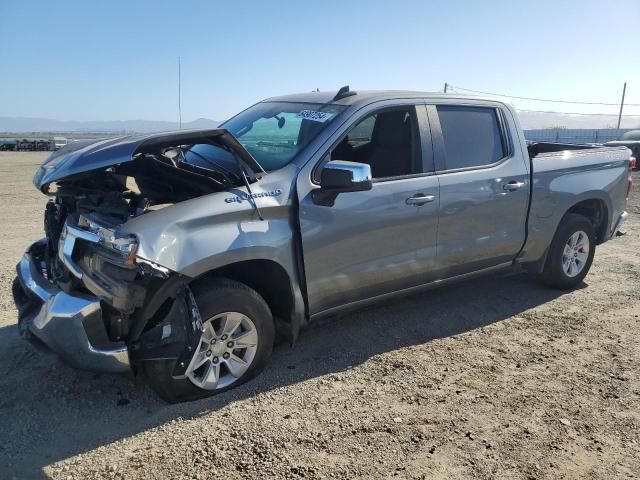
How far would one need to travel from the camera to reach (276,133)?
4141 mm

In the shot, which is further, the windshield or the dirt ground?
the windshield

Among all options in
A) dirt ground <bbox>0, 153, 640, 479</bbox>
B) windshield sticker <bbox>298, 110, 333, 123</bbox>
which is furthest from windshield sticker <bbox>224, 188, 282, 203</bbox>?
dirt ground <bbox>0, 153, 640, 479</bbox>

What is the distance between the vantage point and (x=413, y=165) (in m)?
4.16

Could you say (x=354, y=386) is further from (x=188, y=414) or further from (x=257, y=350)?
(x=188, y=414)

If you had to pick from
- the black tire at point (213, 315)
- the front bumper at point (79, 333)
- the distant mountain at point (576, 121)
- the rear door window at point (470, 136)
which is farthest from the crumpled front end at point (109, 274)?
the distant mountain at point (576, 121)

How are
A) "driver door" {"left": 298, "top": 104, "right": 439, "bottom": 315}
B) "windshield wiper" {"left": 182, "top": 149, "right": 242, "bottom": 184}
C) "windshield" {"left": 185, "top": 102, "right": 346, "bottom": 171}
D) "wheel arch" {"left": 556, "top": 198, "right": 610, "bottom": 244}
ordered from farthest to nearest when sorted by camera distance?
"wheel arch" {"left": 556, "top": 198, "right": 610, "bottom": 244} < "windshield" {"left": 185, "top": 102, "right": 346, "bottom": 171} < "driver door" {"left": 298, "top": 104, "right": 439, "bottom": 315} < "windshield wiper" {"left": 182, "top": 149, "right": 242, "bottom": 184}

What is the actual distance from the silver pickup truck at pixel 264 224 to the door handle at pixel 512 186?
0.02 m

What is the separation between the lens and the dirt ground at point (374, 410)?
9.05 ft

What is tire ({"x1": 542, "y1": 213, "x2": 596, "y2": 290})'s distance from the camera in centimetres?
531

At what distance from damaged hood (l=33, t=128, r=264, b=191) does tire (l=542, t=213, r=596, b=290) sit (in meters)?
3.45

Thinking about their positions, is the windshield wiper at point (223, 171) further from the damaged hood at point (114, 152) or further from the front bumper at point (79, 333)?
the front bumper at point (79, 333)

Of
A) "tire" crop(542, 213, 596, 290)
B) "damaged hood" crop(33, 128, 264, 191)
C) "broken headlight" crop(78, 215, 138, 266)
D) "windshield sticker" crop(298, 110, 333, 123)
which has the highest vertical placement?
"windshield sticker" crop(298, 110, 333, 123)

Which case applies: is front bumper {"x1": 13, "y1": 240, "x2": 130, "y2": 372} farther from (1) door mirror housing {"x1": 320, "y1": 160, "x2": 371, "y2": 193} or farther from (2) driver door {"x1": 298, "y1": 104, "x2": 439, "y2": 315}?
(1) door mirror housing {"x1": 320, "y1": 160, "x2": 371, "y2": 193}

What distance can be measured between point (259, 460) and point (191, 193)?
1.74 meters
